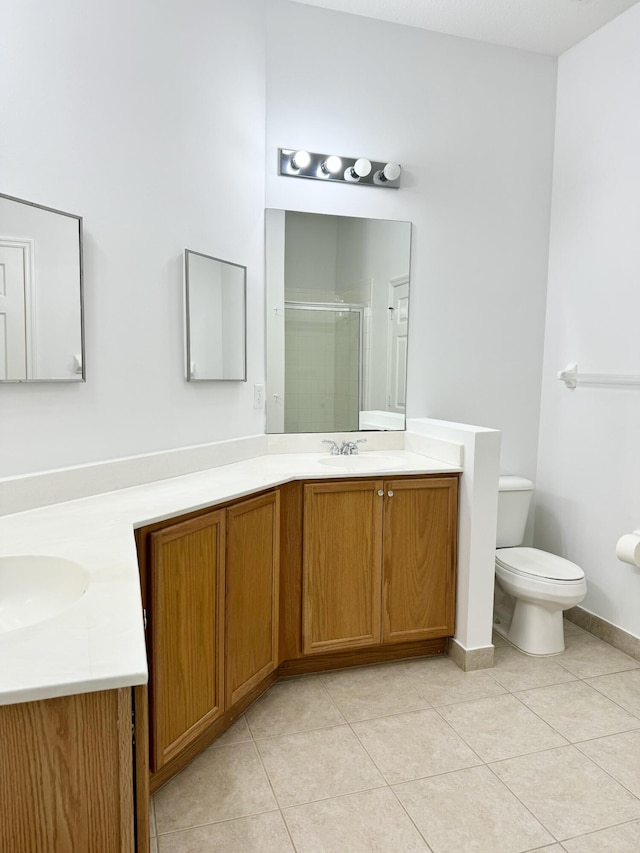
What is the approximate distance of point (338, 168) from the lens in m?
2.88

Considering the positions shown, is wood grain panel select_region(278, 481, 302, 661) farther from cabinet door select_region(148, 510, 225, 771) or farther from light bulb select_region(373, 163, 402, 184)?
light bulb select_region(373, 163, 402, 184)

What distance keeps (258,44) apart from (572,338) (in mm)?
2028

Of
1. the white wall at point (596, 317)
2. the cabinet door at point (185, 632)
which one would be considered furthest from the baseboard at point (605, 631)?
the cabinet door at point (185, 632)

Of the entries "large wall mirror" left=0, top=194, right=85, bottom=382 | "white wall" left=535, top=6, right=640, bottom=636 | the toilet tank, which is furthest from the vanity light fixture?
the toilet tank

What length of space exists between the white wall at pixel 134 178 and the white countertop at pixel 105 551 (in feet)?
0.74

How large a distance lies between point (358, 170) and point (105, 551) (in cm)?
217

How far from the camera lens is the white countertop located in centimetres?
86

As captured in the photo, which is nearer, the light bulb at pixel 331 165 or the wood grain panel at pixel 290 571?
the wood grain panel at pixel 290 571

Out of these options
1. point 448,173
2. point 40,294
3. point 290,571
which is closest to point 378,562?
point 290,571

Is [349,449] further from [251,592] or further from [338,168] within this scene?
[338,168]

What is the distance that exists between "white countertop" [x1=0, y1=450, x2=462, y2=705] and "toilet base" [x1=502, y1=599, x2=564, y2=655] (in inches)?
30.2

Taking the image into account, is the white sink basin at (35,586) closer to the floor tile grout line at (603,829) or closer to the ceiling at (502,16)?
the floor tile grout line at (603,829)

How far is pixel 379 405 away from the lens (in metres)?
Result: 3.07

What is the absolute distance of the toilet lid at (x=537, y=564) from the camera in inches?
107
